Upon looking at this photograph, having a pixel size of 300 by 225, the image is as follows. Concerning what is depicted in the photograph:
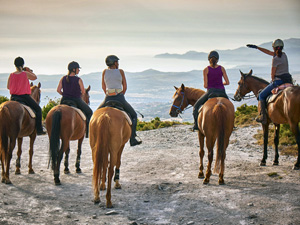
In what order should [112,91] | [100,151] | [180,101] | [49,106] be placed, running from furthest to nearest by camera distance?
[49,106]
[180,101]
[112,91]
[100,151]

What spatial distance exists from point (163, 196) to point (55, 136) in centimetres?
351

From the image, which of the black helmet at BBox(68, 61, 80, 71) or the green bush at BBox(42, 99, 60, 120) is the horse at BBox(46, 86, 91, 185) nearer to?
the black helmet at BBox(68, 61, 80, 71)

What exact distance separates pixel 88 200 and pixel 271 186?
466 cm

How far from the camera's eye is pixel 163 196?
927 cm

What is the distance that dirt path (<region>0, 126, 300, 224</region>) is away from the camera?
25.0 ft

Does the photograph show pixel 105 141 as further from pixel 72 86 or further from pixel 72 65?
pixel 72 65

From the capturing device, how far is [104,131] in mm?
8344

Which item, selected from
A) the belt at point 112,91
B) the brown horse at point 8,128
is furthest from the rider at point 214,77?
the brown horse at point 8,128

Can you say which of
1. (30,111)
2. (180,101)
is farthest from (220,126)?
(30,111)

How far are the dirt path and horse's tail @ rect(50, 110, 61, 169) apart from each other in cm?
85

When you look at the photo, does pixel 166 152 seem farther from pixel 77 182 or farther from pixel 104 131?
pixel 104 131

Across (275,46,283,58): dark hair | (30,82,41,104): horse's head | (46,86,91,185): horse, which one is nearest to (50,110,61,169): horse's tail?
(46,86,91,185): horse

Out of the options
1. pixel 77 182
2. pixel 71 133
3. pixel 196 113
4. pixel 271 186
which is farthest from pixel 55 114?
pixel 271 186

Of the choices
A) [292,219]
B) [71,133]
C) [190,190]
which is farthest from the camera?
[71,133]
